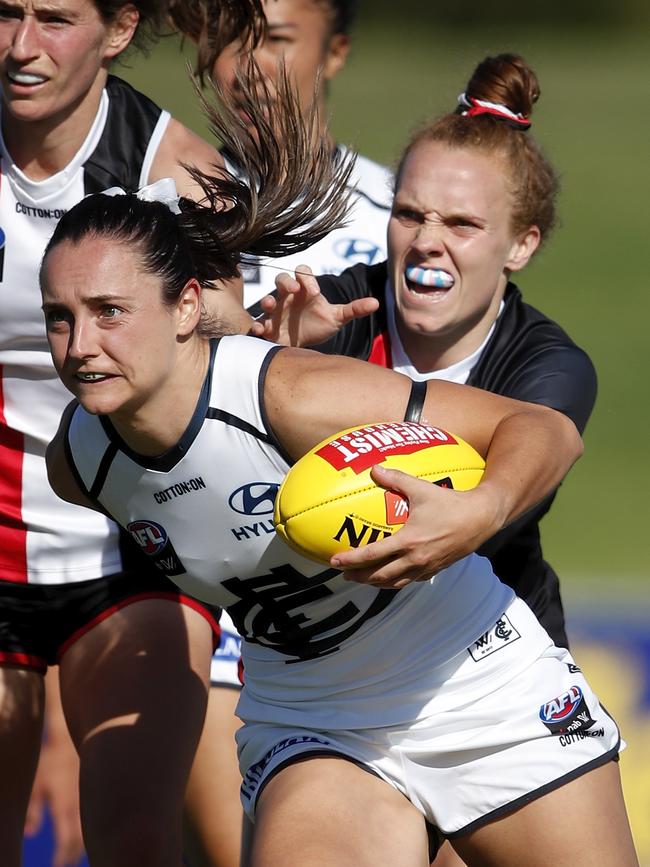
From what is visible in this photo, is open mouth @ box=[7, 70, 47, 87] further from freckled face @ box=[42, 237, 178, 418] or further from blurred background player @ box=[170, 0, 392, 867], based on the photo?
freckled face @ box=[42, 237, 178, 418]

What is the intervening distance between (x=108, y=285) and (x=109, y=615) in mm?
1333

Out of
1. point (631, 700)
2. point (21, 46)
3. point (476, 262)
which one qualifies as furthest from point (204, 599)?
point (631, 700)

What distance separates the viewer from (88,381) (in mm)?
3275

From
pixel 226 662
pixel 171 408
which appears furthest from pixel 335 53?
pixel 171 408

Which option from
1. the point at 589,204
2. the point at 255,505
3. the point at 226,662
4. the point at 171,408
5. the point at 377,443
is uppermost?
the point at 377,443

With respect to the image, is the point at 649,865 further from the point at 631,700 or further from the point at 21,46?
the point at 21,46

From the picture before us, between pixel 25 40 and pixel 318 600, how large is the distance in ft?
Answer: 5.47

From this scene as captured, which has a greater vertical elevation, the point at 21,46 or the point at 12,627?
the point at 21,46

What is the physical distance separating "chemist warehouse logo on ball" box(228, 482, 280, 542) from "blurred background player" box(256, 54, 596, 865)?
2.53ft

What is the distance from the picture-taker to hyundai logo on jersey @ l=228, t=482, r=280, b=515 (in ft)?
11.0

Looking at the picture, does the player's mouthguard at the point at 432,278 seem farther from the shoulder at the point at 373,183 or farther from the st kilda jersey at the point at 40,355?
the shoulder at the point at 373,183

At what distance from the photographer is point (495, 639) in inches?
140

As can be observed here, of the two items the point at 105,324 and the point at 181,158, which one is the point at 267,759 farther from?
the point at 181,158

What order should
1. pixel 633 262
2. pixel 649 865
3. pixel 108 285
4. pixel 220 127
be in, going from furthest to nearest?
pixel 633 262 → pixel 649 865 → pixel 220 127 → pixel 108 285
